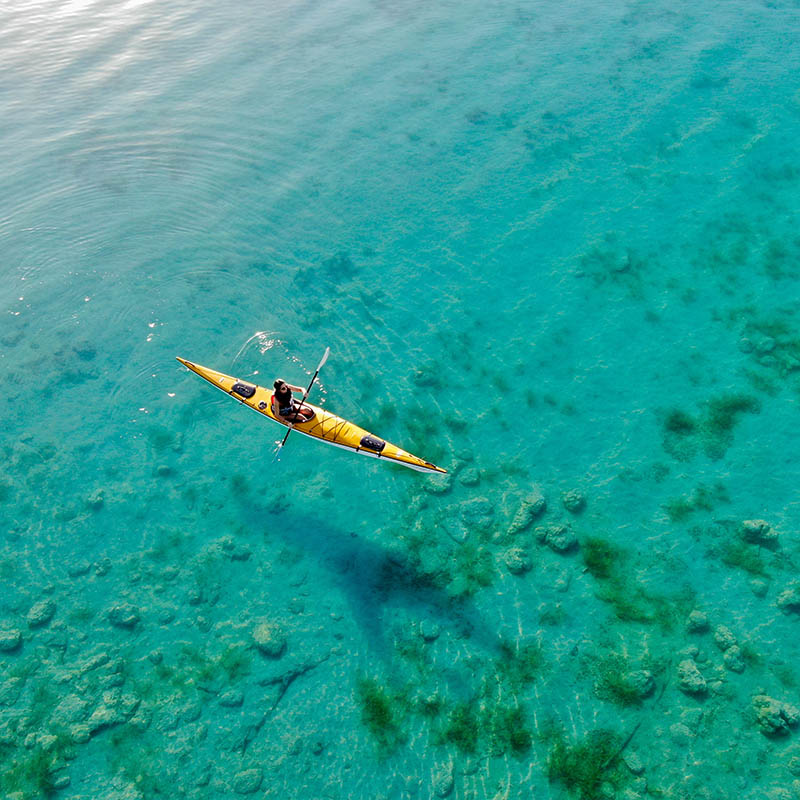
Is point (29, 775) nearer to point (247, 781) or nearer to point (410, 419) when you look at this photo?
point (247, 781)

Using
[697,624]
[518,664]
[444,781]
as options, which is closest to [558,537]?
[518,664]

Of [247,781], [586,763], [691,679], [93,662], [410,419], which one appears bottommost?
[586,763]

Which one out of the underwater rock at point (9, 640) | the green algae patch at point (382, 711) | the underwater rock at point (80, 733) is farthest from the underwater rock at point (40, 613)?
the green algae patch at point (382, 711)

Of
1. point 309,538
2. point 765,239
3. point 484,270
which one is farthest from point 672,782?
point 765,239

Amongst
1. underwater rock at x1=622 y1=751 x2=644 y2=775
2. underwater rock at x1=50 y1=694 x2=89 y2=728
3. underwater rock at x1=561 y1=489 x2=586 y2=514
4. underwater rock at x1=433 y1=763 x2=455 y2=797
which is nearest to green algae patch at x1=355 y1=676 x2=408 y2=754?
underwater rock at x1=433 y1=763 x2=455 y2=797

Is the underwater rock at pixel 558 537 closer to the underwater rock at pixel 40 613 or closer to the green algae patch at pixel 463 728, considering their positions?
the green algae patch at pixel 463 728

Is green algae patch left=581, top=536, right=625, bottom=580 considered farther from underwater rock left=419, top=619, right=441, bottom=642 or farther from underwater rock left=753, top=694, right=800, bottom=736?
underwater rock left=419, top=619, right=441, bottom=642
